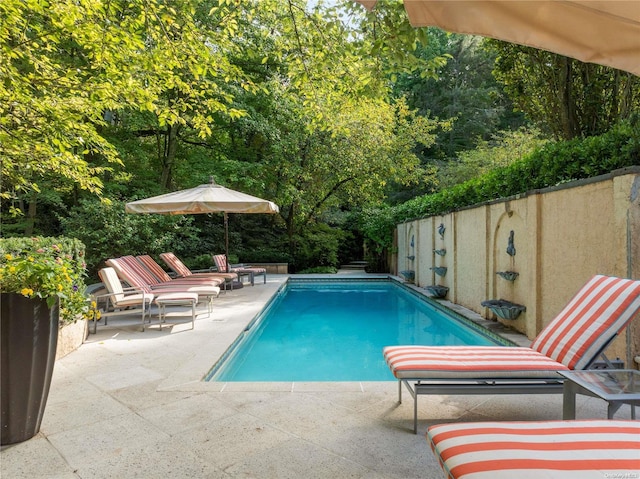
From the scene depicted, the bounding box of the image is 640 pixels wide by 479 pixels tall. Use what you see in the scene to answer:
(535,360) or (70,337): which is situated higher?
(535,360)

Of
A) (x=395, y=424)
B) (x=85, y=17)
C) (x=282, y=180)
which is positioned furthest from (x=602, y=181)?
(x=282, y=180)

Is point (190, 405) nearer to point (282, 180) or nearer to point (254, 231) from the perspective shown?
point (282, 180)

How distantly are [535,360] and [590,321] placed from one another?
1.54ft

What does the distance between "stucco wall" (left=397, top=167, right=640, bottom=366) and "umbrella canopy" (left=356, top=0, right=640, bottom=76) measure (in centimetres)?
255

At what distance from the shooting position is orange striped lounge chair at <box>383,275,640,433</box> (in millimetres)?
2609

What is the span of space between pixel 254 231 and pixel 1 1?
14351 millimetres

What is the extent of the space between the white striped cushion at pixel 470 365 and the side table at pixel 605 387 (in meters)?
0.46

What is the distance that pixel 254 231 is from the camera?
60.7 feet

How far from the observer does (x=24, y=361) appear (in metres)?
2.34

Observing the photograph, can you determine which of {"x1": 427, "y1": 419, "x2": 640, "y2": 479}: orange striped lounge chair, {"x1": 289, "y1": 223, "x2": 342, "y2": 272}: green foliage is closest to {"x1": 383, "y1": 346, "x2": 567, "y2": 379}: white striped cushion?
{"x1": 427, "y1": 419, "x2": 640, "y2": 479}: orange striped lounge chair

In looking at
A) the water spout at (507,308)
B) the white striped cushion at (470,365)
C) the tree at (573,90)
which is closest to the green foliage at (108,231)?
the water spout at (507,308)

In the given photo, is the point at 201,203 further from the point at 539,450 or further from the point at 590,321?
the point at 539,450

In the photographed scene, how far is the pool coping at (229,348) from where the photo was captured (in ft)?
11.4

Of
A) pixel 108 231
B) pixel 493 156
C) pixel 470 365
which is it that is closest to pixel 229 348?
pixel 470 365
